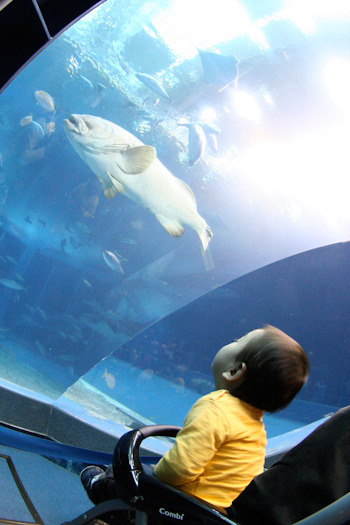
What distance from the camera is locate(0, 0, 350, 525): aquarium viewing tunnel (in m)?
3.94

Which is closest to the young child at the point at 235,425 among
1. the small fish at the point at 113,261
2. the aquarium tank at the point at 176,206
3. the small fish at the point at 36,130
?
the aquarium tank at the point at 176,206

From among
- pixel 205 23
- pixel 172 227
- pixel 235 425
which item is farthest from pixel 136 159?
pixel 235 425

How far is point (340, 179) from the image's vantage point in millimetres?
4016

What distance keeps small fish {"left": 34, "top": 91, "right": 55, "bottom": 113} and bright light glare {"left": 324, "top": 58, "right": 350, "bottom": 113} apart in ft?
15.1

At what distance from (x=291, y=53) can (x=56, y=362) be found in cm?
607

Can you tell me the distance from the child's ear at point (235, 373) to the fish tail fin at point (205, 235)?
3844mm

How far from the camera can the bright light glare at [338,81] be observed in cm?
381

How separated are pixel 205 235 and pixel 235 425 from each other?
13.2ft

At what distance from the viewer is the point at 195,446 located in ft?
2.40

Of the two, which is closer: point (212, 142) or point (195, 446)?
point (195, 446)

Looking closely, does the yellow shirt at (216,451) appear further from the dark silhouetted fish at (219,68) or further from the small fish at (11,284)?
the small fish at (11,284)

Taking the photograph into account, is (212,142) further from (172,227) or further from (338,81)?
(338,81)

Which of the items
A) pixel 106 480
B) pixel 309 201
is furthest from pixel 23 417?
pixel 309 201

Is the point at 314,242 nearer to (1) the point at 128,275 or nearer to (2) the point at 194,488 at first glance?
(1) the point at 128,275
